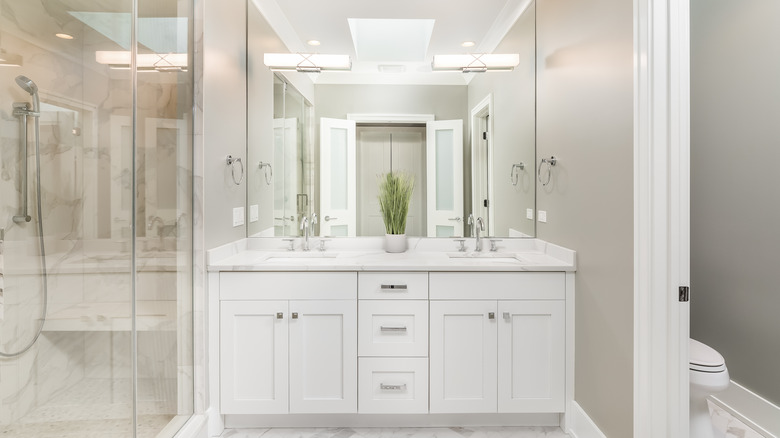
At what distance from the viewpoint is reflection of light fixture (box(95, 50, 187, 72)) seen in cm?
140

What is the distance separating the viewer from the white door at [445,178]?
8.26 ft

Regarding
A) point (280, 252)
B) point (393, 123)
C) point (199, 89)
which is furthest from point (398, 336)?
point (199, 89)

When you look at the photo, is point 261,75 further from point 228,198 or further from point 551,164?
point 551,164

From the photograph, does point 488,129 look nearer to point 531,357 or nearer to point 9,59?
point 531,357

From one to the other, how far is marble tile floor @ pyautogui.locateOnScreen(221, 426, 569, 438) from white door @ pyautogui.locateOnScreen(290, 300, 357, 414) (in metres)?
0.14

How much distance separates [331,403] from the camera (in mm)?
1956

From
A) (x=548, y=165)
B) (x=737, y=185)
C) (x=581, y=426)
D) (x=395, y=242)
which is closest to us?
(x=581, y=426)

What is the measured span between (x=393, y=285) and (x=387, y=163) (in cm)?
88

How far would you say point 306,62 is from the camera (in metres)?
2.53

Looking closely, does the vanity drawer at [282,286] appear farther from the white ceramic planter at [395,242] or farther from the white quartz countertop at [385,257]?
the white ceramic planter at [395,242]

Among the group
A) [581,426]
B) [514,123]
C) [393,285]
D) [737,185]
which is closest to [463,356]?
[393,285]

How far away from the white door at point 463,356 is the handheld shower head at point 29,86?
1.68 meters

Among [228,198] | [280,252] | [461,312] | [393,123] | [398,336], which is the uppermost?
[393,123]

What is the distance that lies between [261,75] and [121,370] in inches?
72.3
